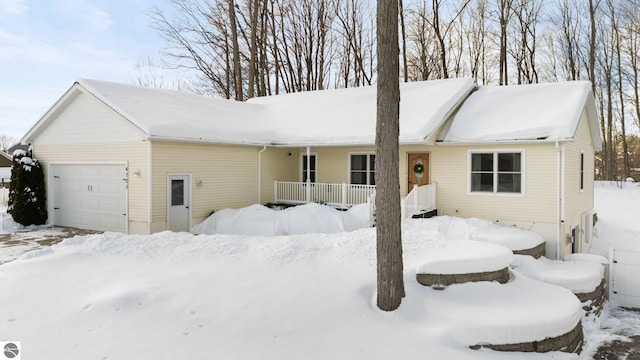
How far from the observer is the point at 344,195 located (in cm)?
1417

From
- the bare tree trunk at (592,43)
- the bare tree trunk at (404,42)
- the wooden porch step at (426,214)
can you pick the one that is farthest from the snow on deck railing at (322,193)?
the bare tree trunk at (592,43)

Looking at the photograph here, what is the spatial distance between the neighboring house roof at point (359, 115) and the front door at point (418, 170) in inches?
41.7

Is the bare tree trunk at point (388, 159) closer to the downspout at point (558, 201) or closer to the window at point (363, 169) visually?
the downspout at point (558, 201)

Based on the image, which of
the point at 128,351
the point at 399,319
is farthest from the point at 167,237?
the point at 399,319

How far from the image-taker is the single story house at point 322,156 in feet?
39.5

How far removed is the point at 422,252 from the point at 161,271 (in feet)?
16.6

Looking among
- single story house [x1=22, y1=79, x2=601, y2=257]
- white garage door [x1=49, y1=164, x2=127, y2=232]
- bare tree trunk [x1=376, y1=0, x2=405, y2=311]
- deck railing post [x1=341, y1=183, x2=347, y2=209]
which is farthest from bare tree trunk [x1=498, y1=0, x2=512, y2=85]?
white garage door [x1=49, y1=164, x2=127, y2=232]

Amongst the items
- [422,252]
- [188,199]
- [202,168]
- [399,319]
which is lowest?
[399,319]

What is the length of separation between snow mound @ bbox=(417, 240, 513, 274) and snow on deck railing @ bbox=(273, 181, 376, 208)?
17.4 ft

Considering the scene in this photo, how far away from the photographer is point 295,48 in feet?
95.4

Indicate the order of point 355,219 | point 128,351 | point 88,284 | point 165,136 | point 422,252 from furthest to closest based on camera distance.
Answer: point 355,219, point 165,136, point 422,252, point 88,284, point 128,351

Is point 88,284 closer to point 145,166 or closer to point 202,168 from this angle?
point 145,166

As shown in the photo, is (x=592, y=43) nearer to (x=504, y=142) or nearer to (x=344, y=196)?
(x=504, y=142)

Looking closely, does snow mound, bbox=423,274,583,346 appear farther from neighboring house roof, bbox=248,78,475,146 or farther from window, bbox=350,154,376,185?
window, bbox=350,154,376,185
